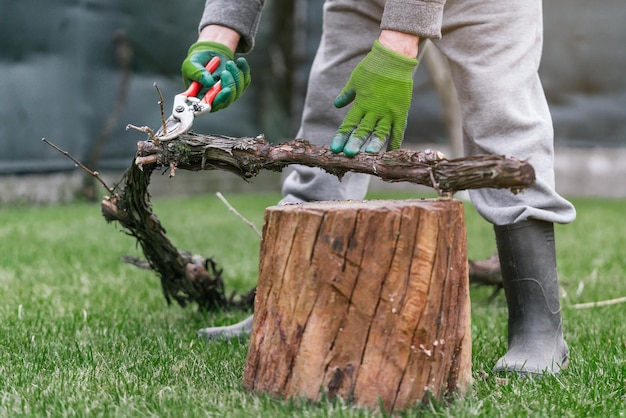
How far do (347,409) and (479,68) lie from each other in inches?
41.5

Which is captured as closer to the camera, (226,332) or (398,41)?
(398,41)

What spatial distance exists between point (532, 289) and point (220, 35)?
1.16 m

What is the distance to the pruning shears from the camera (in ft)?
6.68

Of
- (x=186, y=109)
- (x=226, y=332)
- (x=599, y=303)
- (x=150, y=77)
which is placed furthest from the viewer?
(x=150, y=77)

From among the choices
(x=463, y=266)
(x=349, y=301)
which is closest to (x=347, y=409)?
(x=349, y=301)

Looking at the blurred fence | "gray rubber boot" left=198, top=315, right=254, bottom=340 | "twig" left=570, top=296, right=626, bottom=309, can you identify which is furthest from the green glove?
the blurred fence

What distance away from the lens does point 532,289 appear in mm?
2260

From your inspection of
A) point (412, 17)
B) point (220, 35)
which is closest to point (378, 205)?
point (412, 17)

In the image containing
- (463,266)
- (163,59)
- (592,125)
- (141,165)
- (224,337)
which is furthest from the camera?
(592,125)

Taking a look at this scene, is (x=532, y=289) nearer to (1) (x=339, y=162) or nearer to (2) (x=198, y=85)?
(1) (x=339, y=162)

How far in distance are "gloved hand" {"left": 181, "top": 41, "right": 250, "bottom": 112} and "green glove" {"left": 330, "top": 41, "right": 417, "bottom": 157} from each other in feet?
1.22

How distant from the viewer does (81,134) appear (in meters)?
6.93

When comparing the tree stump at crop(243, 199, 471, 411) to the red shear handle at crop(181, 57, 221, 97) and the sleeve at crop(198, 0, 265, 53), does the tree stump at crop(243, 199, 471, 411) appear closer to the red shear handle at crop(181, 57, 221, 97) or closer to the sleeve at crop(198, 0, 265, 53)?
the red shear handle at crop(181, 57, 221, 97)

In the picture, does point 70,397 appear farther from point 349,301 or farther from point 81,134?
point 81,134
